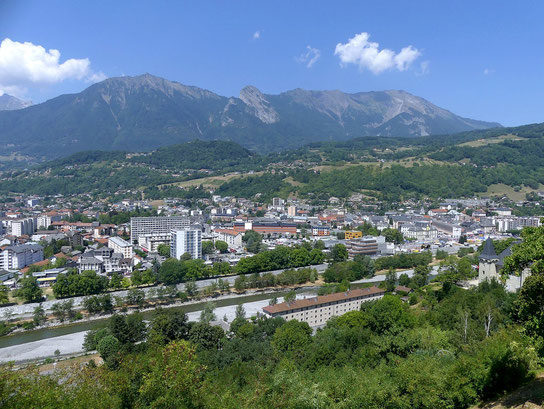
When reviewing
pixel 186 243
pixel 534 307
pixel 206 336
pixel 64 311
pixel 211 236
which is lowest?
pixel 64 311

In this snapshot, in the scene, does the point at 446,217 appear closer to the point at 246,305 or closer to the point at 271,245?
the point at 271,245

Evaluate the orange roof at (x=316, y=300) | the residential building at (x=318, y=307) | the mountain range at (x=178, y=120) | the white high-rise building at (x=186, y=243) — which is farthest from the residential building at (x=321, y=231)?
the mountain range at (x=178, y=120)

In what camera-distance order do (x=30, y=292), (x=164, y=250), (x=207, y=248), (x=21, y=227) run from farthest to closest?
(x=21, y=227)
(x=207, y=248)
(x=164, y=250)
(x=30, y=292)

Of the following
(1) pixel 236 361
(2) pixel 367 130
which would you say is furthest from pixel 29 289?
(2) pixel 367 130

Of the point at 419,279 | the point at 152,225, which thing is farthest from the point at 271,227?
the point at 419,279

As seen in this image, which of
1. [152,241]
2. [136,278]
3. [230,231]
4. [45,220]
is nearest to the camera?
[136,278]

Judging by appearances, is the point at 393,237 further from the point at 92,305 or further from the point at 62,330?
the point at 62,330

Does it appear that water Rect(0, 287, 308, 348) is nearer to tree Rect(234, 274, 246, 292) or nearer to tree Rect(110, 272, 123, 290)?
tree Rect(234, 274, 246, 292)
